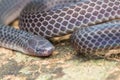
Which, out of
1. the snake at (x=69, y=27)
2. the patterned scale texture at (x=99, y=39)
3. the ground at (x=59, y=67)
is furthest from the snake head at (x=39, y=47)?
the patterned scale texture at (x=99, y=39)

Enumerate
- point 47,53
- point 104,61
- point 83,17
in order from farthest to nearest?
point 83,17 < point 47,53 < point 104,61

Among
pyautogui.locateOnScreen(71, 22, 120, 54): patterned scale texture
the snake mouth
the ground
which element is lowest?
the ground

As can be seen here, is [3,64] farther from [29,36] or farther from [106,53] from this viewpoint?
[106,53]

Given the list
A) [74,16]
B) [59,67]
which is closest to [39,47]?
[59,67]

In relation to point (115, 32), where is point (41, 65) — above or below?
below

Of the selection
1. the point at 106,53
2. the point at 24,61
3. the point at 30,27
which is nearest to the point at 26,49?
the point at 24,61

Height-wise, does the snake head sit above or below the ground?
above

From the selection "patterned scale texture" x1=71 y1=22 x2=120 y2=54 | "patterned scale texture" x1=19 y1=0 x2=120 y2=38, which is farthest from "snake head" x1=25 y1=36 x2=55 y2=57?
"patterned scale texture" x1=71 y1=22 x2=120 y2=54

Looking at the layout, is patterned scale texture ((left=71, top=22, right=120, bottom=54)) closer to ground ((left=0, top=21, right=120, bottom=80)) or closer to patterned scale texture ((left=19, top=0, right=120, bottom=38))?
ground ((left=0, top=21, right=120, bottom=80))
